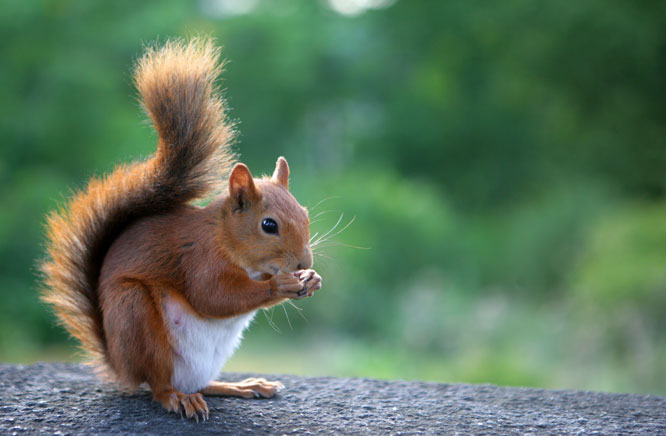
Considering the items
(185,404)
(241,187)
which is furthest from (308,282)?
(185,404)

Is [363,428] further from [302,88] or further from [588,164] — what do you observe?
[302,88]

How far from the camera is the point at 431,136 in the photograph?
8.45m

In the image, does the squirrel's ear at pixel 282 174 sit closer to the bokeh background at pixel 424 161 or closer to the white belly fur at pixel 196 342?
the white belly fur at pixel 196 342

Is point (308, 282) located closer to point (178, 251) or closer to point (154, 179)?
point (178, 251)

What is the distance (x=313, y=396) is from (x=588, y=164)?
551 cm

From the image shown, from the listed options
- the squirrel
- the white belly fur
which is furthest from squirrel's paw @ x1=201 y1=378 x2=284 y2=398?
the white belly fur

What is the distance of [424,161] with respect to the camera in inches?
340

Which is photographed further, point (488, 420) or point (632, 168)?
point (632, 168)

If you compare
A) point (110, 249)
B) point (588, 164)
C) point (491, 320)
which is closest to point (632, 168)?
point (588, 164)

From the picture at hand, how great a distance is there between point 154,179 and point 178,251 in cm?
22

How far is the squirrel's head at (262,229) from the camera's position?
1670 mm

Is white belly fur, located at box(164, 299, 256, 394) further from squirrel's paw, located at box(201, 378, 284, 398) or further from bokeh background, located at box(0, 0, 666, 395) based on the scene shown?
bokeh background, located at box(0, 0, 666, 395)

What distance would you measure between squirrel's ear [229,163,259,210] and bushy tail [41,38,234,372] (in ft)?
0.62

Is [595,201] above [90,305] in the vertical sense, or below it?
above
